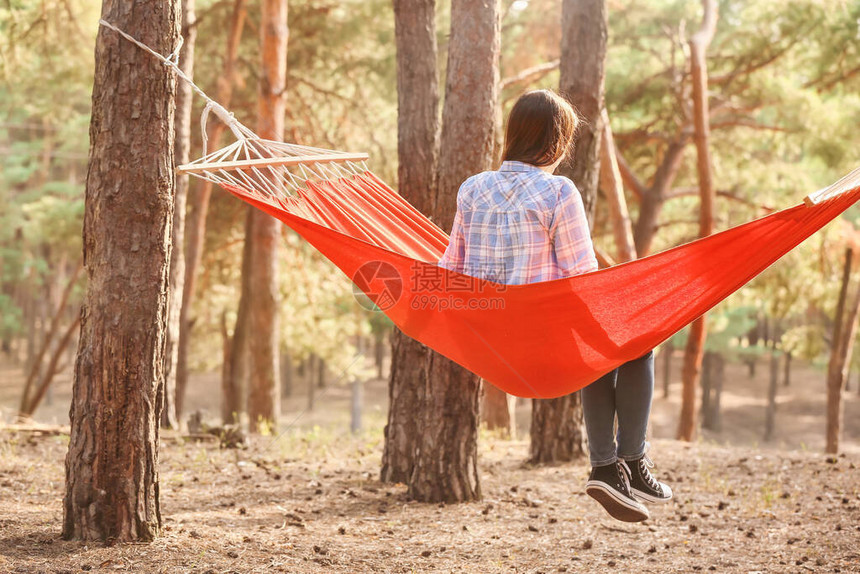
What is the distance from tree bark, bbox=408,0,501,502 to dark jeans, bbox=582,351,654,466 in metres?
1.09

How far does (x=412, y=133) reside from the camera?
11.2 ft

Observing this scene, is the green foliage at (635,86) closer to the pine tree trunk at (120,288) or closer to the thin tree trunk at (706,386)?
the pine tree trunk at (120,288)

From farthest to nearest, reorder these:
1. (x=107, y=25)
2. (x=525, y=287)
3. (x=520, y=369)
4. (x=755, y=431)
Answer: (x=755, y=431), (x=107, y=25), (x=520, y=369), (x=525, y=287)

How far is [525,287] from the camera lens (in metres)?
1.98

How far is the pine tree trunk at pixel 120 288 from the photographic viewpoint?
232 centimetres

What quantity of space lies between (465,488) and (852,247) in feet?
16.2

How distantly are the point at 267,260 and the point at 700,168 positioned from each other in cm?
325

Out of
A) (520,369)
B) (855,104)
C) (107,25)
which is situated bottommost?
(520,369)

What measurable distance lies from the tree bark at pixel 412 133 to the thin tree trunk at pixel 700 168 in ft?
9.00

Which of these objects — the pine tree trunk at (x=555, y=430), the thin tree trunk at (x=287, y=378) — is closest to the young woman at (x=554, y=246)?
the pine tree trunk at (x=555, y=430)

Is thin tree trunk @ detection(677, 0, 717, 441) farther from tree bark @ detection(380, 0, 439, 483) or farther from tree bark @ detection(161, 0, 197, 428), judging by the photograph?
tree bark @ detection(161, 0, 197, 428)

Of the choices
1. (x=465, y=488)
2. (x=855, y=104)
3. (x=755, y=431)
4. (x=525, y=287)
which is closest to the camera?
(x=525, y=287)

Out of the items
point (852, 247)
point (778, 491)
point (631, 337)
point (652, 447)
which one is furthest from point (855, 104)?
point (631, 337)

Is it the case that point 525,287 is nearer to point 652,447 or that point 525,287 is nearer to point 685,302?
point 685,302
